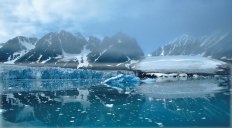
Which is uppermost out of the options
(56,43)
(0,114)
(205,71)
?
(56,43)

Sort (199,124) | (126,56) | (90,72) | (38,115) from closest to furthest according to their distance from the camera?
(199,124), (38,115), (126,56), (90,72)

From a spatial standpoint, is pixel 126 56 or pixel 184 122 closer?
pixel 184 122

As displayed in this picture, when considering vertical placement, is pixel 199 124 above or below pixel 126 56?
below

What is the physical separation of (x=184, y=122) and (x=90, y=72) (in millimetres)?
18900

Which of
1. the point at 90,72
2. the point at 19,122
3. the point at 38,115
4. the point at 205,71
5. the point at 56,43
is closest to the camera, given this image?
the point at 19,122

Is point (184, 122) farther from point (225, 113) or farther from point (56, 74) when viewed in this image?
point (56, 74)

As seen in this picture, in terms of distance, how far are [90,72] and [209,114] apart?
60.7ft

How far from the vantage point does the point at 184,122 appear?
3258 mm

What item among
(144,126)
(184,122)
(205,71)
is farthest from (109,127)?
(205,71)

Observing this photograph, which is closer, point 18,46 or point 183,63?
point 183,63

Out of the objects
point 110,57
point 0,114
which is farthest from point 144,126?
point 110,57

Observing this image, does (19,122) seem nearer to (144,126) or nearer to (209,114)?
(144,126)

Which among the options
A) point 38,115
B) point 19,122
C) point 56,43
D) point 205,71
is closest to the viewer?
point 19,122

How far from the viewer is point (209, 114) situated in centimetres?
372
